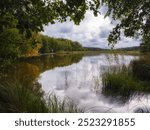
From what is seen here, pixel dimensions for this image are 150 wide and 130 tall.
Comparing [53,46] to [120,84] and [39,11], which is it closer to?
[120,84]

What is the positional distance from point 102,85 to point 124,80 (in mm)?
1008

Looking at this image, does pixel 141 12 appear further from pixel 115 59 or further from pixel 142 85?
pixel 115 59

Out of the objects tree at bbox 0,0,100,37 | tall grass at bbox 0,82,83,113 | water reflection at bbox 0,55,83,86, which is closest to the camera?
tree at bbox 0,0,100,37

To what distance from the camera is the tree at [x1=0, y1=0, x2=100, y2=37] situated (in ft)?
12.5

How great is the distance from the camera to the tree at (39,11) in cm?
382

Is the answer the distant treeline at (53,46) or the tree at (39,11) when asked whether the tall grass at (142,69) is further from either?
the distant treeline at (53,46)

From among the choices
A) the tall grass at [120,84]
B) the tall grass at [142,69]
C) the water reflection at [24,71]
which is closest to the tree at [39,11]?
the water reflection at [24,71]

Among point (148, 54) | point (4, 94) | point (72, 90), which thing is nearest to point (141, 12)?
point (4, 94)

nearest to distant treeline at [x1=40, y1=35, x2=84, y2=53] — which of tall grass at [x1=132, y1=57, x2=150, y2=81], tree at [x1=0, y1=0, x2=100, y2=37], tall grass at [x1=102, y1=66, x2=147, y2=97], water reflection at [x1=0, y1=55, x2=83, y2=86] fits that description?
water reflection at [x1=0, y1=55, x2=83, y2=86]

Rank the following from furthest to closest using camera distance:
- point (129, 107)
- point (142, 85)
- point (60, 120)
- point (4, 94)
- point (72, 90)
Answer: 1. point (72, 90)
2. point (142, 85)
3. point (129, 107)
4. point (4, 94)
5. point (60, 120)

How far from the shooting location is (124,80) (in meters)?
11.0

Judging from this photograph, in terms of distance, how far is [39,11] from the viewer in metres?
4.49

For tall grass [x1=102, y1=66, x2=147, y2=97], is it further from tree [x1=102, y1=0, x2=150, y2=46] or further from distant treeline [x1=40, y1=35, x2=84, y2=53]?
distant treeline [x1=40, y1=35, x2=84, y2=53]

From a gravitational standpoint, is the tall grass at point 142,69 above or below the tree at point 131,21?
below
